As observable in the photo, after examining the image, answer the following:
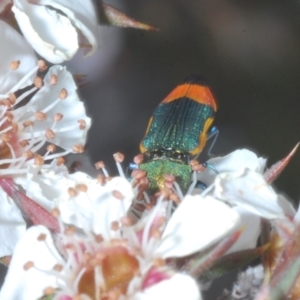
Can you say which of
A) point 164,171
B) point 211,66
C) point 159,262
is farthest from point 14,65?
point 211,66

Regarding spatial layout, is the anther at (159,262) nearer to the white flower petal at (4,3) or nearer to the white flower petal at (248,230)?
the white flower petal at (248,230)

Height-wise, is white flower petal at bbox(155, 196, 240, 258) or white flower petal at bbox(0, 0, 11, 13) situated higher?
white flower petal at bbox(0, 0, 11, 13)

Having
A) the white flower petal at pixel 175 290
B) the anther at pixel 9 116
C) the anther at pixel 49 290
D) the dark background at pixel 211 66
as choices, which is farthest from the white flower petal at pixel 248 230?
the dark background at pixel 211 66

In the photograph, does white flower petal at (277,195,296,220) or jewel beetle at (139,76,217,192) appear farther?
jewel beetle at (139,76,217,192)

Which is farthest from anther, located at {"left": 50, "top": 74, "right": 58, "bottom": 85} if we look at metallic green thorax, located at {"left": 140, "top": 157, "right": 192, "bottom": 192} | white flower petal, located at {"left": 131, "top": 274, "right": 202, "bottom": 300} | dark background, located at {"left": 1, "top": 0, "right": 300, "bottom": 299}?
dark background, located at {"left": 1, "top": 0, "right": 300, "bottom": 299}

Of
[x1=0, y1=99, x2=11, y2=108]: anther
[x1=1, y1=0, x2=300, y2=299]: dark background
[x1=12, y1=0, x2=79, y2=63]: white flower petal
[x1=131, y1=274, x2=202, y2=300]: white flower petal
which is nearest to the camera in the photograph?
[x1=131, y1=274, x2=202, y2=300]: white flower petal

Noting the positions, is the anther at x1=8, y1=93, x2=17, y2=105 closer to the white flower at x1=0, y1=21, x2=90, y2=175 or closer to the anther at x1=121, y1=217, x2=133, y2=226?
the white flower at x1=0, y1=21, x2=90, y2=175

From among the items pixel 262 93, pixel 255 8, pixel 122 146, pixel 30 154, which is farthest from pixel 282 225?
pixel 255 8
